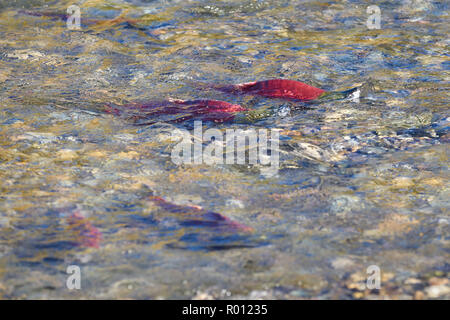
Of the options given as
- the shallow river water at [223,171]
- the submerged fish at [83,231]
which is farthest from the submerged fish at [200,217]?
the submerged fish at [83,231]

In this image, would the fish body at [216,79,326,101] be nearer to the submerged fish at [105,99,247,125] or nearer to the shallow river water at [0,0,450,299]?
the shallow river water at [0,0,450,299]

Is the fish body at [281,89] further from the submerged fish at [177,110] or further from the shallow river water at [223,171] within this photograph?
the submerged fish at [177,110]

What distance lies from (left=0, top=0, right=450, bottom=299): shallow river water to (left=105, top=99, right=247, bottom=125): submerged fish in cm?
7

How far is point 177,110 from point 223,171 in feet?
2.87

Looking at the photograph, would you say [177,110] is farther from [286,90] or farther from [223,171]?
[223,171]

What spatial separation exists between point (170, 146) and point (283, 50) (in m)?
1.89

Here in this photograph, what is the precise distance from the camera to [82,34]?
5090 millimetres

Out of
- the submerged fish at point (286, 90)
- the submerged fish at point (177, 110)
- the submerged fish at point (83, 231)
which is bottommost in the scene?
the submerged fish at point (83, 231)

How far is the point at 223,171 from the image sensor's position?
297cm

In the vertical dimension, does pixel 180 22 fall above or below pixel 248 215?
above

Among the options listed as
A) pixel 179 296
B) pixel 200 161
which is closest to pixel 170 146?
pixel 200 161

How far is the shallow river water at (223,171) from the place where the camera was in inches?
86.8

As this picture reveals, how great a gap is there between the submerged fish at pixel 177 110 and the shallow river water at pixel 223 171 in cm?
7
